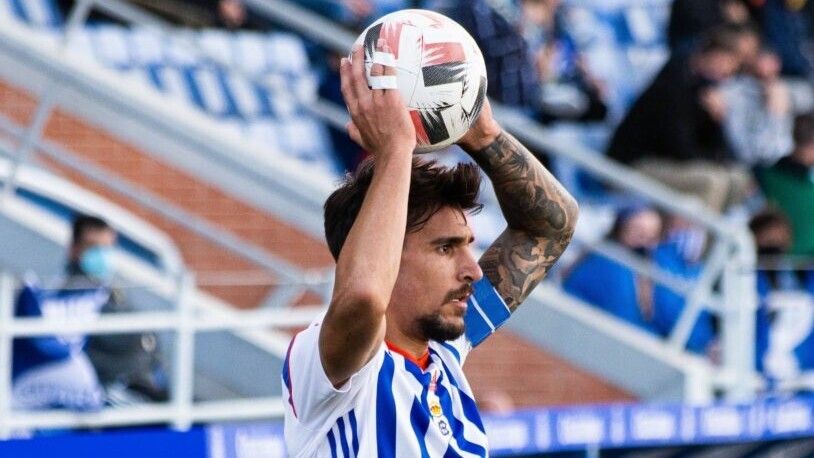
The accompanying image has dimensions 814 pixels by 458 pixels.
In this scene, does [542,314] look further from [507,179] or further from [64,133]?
[507,179]

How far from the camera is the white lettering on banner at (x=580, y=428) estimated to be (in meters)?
7.06

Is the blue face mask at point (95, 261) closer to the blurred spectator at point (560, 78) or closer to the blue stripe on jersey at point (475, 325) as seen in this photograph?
the blue stripe on jersey at point (475, 325)

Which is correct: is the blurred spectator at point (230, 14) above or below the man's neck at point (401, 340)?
above

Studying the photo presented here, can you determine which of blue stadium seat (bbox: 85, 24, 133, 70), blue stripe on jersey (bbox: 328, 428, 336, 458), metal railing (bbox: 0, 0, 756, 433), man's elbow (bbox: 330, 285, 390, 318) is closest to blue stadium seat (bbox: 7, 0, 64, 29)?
blue stadium seat (bbox: 85, 24, 133, 70)

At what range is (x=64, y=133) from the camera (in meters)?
10.1

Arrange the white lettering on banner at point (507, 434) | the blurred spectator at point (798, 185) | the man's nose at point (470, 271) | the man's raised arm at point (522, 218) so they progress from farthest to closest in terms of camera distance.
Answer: the blurred spectator at point (798, 185)
the white lettering on banner at point (507, 434)
the man's raised arm at point (522, 218)
the man's nose at point (470, 271)

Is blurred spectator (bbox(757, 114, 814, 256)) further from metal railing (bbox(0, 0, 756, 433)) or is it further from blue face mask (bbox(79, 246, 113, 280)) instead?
blue face mask (bbox(79, 246, 113, 280))

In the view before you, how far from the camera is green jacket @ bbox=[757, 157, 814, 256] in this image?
1030cm

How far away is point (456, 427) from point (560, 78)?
26.0 feet

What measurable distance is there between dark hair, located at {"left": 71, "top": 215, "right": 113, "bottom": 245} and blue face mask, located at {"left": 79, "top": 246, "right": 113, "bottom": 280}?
8cm

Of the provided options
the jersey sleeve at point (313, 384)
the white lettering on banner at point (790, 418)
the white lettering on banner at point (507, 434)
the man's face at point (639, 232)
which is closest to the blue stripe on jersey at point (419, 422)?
the jersey sleeve at point (313, 384)

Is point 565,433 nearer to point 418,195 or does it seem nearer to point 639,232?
point 639,232

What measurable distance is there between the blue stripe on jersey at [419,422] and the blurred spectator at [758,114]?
26.5 ft

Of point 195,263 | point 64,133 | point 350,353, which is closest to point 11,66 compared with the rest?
point 64,133
